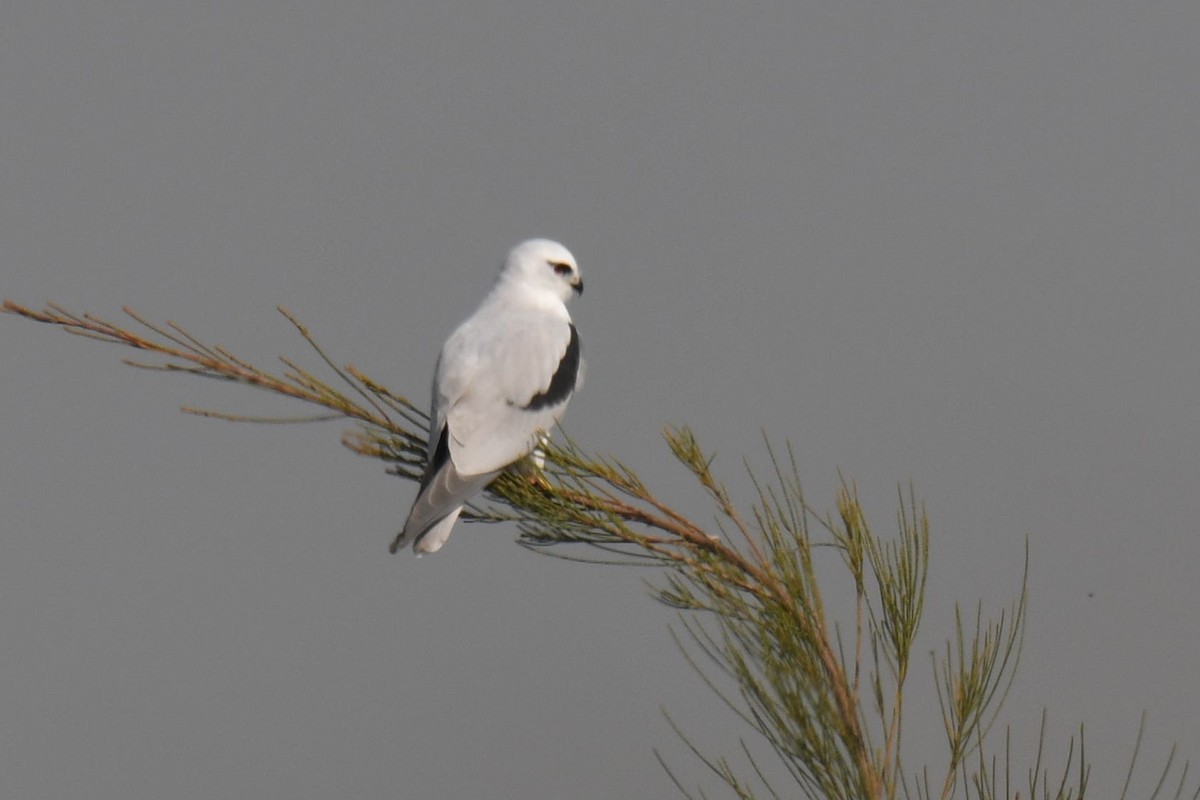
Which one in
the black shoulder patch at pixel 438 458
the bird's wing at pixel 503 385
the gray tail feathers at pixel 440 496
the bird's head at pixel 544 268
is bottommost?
the gray tail feathers at pixel 440 496

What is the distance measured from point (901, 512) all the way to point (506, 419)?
4.37 ft

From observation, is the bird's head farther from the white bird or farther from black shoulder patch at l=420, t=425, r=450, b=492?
black shoulder patch at l=420, t=425, r=450, b=492

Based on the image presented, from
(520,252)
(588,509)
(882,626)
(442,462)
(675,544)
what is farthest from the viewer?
(520,252)

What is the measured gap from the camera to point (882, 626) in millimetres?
2035

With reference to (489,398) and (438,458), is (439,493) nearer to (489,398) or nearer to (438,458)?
(438,458)

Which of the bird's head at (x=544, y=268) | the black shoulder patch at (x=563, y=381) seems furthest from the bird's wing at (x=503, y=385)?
the bird's head at (x=544, y=268)

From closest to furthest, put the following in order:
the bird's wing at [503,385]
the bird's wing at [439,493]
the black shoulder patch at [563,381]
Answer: the bird's wing at [439,493] → the bird's wing at [503,385] → the black shoulder patch at [563,381]

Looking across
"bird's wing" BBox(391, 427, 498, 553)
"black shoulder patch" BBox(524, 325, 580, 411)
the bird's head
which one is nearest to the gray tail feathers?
"bird's wing" BBox(391, 427, 498, 553)

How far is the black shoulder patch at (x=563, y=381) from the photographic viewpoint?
3.24m

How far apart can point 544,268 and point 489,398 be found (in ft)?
3.27

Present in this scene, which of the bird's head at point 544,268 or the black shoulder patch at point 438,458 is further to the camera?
the bird's head at point 544,268

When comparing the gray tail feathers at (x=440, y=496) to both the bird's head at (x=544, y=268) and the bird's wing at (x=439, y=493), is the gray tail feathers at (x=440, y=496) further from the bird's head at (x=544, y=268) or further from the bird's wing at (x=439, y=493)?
the bird's head at (x=544, y=268)

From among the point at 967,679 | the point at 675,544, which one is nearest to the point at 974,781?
the point at 967,679

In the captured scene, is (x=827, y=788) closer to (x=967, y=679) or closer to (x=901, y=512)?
(x=967, y=679)
